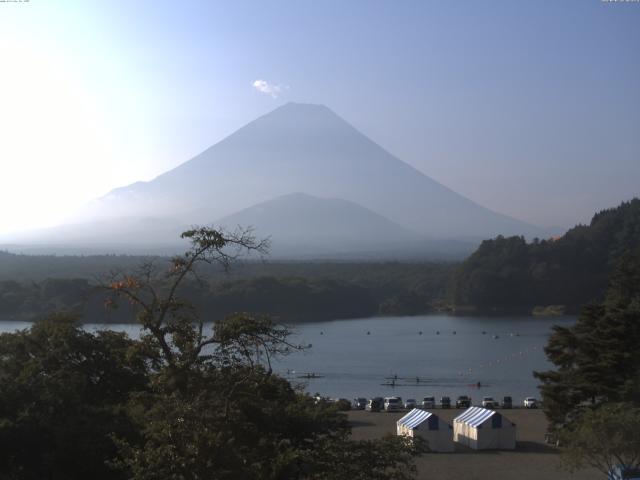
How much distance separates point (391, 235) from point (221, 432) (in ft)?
249

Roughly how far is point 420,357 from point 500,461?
10.4 meters

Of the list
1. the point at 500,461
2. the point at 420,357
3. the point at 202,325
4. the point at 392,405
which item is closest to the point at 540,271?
the point at 420,357

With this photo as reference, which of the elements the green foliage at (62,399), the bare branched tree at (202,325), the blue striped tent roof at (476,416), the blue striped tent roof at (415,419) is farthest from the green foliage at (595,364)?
the bare branched tree at (202,325)

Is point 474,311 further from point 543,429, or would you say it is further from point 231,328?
point 231,328

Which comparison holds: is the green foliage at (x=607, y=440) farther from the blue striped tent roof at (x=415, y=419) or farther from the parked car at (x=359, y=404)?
the parked car at (x=359, y=404)

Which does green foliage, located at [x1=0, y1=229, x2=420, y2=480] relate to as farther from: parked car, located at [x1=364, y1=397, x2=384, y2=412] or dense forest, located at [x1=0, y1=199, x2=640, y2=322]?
dense forest, located at [x1=0, y1=199, x2=640, y2=322]

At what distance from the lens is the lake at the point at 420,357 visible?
45.0ft

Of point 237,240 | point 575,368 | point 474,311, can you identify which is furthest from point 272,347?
point 474,311

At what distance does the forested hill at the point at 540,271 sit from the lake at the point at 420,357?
3.04 metres

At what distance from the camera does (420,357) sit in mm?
17500

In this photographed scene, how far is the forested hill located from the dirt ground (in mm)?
20035

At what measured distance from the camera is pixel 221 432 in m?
2.40

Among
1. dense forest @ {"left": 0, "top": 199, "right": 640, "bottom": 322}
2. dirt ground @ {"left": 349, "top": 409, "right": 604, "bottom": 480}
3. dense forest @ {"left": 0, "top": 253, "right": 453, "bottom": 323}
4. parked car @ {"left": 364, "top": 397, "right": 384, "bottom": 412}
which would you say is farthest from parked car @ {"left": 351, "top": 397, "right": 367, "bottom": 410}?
dense forest @ {"left": 0, "top": 199, "right": 640, "bottom": 322}

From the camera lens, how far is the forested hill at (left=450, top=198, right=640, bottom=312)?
93.1 ft
